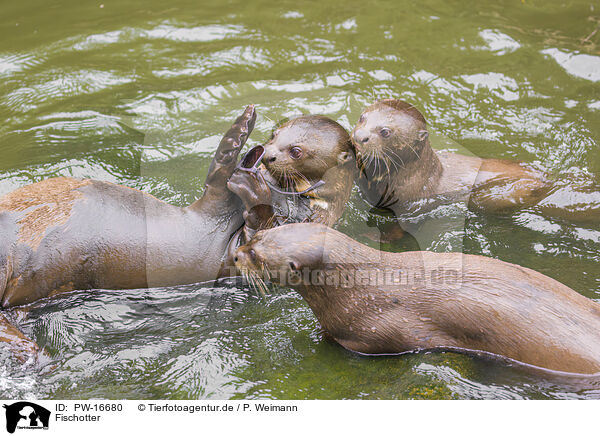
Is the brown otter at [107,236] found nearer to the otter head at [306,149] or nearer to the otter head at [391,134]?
the otter head at [306,149]

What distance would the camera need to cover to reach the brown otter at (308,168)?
4875mm

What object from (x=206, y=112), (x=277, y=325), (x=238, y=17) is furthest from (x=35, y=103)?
(x=277, y=325)

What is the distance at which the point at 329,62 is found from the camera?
7484 mm

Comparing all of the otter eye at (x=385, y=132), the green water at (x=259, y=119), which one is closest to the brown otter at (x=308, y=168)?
the otter eye at (x=385, y=132)

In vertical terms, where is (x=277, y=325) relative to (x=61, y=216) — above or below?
below

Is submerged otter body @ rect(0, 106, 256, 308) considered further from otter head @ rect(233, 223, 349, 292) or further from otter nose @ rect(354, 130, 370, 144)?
otter nose @ rect(354, 130, 370, 144)

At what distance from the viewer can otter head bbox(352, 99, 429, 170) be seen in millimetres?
5250

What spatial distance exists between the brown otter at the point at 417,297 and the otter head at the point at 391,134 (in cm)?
139

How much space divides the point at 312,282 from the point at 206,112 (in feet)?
11.3

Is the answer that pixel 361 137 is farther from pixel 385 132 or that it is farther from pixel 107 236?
pixel 107 236

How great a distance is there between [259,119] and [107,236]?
292 centimetres

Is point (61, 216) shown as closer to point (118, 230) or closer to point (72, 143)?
point (118, 230)
